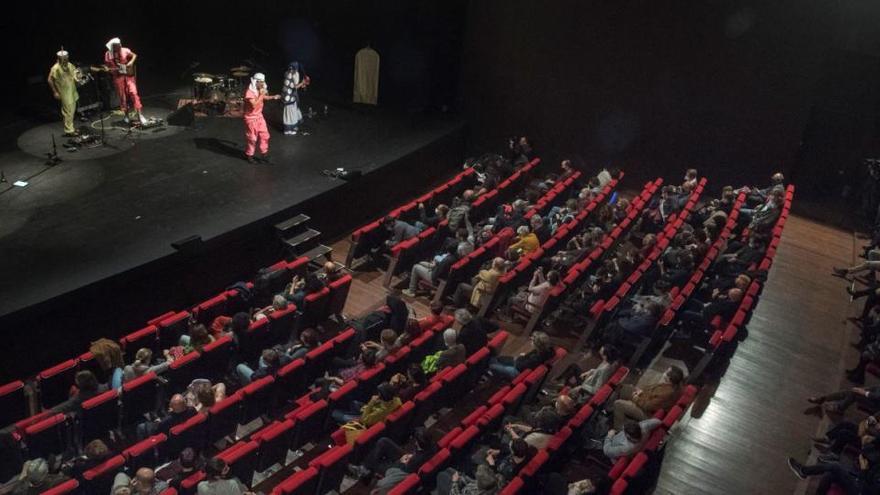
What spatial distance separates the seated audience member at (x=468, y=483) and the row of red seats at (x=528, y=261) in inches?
108

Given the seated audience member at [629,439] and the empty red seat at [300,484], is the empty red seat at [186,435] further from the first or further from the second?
the seated audience member at [629,439]

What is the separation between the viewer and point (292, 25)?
12.3 meters

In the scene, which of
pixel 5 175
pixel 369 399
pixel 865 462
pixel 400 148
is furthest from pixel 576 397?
pixel 5 175

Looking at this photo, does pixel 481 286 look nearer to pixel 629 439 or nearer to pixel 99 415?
pixel 629 439

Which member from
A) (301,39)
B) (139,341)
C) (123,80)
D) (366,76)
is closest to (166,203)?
(139,341)

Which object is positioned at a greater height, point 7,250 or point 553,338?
point 7,250

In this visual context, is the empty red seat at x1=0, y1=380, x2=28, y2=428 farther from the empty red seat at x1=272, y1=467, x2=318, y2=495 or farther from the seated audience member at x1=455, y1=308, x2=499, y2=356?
the seated audience member at x1=455, y1=308, x2=499, y2=356

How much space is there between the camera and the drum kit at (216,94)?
34.6 ft

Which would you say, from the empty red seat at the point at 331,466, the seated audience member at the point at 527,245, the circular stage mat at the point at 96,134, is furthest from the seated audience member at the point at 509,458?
the circular stage mat at the point at 96,134

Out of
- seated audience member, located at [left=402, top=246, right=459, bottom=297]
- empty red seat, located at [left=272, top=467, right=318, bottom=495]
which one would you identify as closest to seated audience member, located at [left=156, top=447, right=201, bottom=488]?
empty red seat, located at [left=272, top=467, right=318, bottom=495]

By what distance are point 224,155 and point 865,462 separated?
301 inches

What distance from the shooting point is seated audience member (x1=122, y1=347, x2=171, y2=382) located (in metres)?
5.48

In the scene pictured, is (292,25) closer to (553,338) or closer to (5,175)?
(5,175)

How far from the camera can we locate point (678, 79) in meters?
10.6
